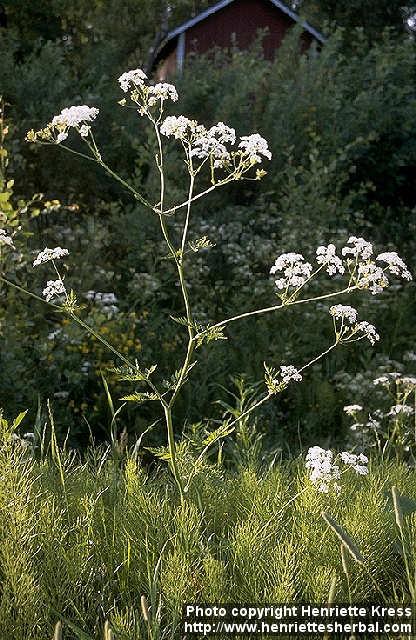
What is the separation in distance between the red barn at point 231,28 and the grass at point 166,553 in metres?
17.6

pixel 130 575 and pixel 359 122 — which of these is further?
pixel 359 122

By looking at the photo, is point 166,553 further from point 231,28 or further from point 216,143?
point 231,28

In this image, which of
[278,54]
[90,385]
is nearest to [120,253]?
[90,385]

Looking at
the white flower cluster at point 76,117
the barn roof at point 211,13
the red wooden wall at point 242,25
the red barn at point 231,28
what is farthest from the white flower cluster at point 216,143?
the red wooden wall at point 242,25

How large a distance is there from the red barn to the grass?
17.6 metres

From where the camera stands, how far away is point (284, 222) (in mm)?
7035

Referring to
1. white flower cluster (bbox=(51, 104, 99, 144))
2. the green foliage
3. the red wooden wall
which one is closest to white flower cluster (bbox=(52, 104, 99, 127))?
white flower cluster (bbox=(51, 104, 99, 144))

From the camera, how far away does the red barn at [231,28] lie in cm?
1938

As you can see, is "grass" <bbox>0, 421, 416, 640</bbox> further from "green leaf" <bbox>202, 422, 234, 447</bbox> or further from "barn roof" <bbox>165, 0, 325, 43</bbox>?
"barn roof" <bbox>165, 0, 325, 43</bbox>

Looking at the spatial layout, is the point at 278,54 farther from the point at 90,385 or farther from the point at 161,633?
the point at 161,633

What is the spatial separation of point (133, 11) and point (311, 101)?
679cm

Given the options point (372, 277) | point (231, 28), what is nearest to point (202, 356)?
point (372, 277)

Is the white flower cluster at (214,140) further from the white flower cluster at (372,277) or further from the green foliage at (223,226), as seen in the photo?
the green foliage at (223,226)

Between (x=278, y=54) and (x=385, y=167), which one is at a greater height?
(x=278, y=54)
